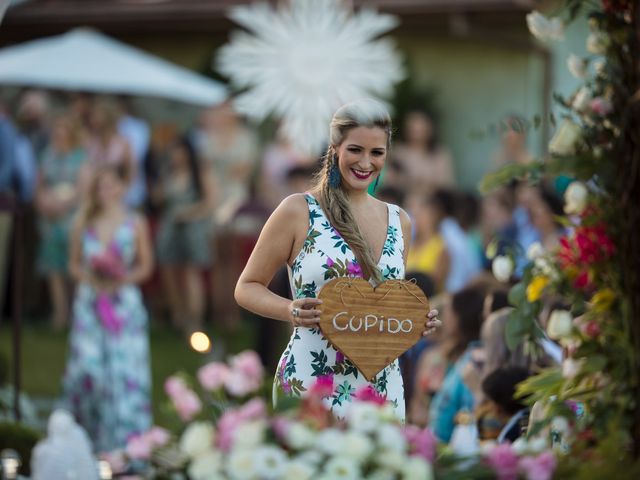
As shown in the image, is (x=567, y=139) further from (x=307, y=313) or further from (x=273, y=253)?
(x=273, y=253)

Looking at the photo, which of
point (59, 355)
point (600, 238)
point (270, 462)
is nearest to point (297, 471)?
point (270, 462)

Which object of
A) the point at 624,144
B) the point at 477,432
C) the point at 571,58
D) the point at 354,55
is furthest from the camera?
the point at 354,55

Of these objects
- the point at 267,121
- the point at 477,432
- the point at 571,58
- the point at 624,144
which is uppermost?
the point at 267,121

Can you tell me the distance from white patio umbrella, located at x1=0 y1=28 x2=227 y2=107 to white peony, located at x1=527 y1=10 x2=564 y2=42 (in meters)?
9.63

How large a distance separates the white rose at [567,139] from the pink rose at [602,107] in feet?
0.23

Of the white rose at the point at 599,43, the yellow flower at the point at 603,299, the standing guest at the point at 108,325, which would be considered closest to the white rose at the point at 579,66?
the white rose at the point at 599,43

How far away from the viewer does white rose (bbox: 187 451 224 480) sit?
2.93 m

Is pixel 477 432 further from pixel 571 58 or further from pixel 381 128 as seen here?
pixel 571 58

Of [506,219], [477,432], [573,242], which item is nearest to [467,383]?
[477,432]

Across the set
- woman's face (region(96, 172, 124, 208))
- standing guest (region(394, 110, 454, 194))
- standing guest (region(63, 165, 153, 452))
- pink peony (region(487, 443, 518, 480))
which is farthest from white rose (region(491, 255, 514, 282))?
standing guest (region(394, 110, 454, 194))

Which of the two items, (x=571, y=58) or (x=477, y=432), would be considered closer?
(x=571, y=58)

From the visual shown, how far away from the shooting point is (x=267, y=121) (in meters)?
15.5

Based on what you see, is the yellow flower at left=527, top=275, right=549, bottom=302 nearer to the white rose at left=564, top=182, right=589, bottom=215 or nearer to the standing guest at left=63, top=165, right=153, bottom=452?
the white rose at left=564, top=182, right=589, bottom=215

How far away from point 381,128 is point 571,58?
725mm
